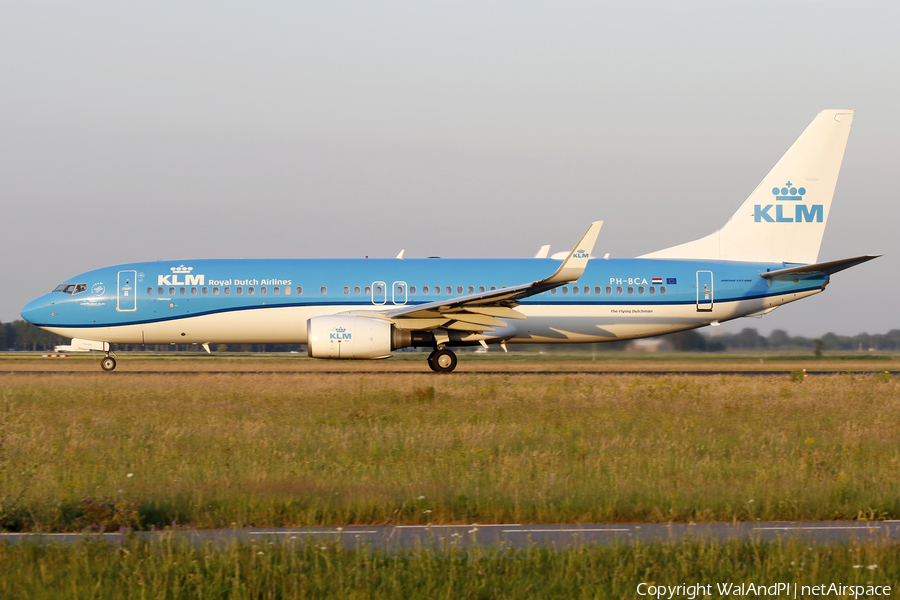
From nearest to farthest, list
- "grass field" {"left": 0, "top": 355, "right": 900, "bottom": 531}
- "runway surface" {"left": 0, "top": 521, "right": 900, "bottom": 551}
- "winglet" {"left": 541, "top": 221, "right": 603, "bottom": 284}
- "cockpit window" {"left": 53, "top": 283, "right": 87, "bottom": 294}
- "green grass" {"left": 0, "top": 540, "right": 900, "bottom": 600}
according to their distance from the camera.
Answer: "green grass" {"left": 0, "top": 540, "right": 900, "bottom": 600} → "runway surface" {"left": 0, "top": 521, "right": 900, "bottom": 551} → "grass field" {"left": 0, "top": 355, "right": 900, "bottom": 531} → "winglet" {"left": 541, "top": 221, "right": 603, "bottom": 284} → "cockpit window" {"left": 53, "top": 283, "right": 87, "bottom": 294}

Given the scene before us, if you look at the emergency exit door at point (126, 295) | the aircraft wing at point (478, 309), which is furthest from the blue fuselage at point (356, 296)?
the aircraft wing at point (478, 309)

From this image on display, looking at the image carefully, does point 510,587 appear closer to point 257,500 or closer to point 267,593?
point 267,593

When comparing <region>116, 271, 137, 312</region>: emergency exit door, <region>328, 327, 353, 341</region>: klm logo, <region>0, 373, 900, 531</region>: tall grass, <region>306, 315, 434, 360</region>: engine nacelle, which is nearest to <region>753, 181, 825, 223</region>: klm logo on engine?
<region>0, 373, 900, 531</region>: tall grass

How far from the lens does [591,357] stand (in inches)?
1623

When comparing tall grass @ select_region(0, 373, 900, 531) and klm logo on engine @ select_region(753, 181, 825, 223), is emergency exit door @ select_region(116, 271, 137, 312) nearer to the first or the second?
tall grass @ select_region(0, 373, 900, 531)

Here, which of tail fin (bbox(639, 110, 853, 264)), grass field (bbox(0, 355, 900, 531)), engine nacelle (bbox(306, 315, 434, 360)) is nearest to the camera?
grass field (bbox(0, 355, 900, 531))

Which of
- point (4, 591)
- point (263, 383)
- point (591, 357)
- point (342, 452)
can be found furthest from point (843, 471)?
point (591, 357)

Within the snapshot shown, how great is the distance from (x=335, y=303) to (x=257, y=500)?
18.4 metres

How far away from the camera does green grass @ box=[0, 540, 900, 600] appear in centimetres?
561

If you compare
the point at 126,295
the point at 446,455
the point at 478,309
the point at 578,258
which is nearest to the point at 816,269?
→ the point at 578,258

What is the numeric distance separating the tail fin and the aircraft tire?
25.4 ft

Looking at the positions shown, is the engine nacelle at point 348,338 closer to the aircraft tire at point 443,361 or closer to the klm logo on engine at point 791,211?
the aircraft tire at point 443,361

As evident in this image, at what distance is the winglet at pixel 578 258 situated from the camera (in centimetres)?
2253

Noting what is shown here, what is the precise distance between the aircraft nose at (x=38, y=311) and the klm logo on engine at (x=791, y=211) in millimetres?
23783
